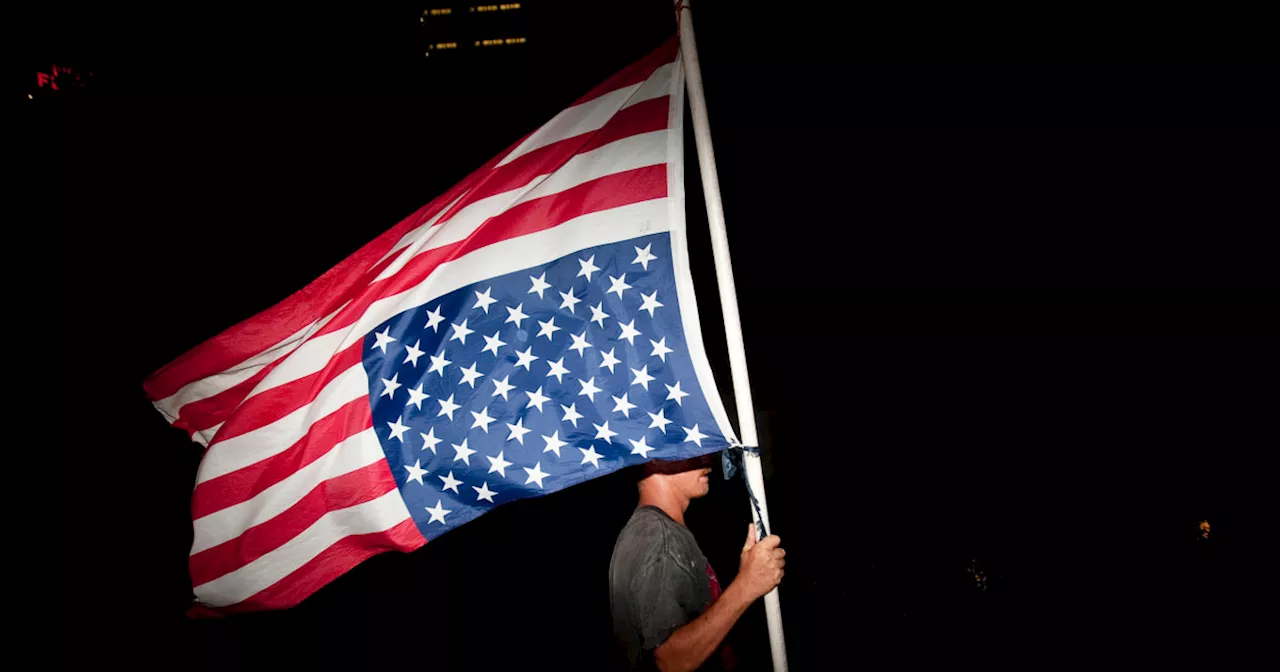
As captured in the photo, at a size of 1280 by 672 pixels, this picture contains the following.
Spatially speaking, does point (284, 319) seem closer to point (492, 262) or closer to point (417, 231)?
point (417, 231)

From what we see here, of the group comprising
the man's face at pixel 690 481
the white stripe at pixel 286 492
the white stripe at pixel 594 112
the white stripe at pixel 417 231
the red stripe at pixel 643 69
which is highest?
the red stripe at pixel 643 69

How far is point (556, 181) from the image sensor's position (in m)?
2.29

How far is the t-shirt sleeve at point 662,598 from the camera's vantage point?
2.18m

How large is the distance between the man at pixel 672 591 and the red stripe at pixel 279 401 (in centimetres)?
141

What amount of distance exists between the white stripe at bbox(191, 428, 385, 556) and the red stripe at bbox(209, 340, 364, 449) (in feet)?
0.87

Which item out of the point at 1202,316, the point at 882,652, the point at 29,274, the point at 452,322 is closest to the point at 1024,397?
the point at 1202,316

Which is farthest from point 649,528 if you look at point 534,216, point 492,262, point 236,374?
point 236,374

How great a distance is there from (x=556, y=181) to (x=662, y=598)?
172 centimetres

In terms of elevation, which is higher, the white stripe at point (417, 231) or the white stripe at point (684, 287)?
the white stripe at point (417, 231)

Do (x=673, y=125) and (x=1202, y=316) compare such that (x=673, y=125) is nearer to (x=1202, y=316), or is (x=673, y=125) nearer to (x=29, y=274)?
(x=29, y=274)

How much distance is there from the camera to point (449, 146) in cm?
568

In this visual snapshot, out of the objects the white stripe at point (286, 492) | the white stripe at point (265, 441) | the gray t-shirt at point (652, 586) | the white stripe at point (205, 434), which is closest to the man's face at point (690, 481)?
the gray t-shirt at point (652, 586)

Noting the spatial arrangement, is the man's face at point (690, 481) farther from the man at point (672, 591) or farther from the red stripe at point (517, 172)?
the red stripe at point (517, 172)

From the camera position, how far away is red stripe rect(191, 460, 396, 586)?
89.0 inches
